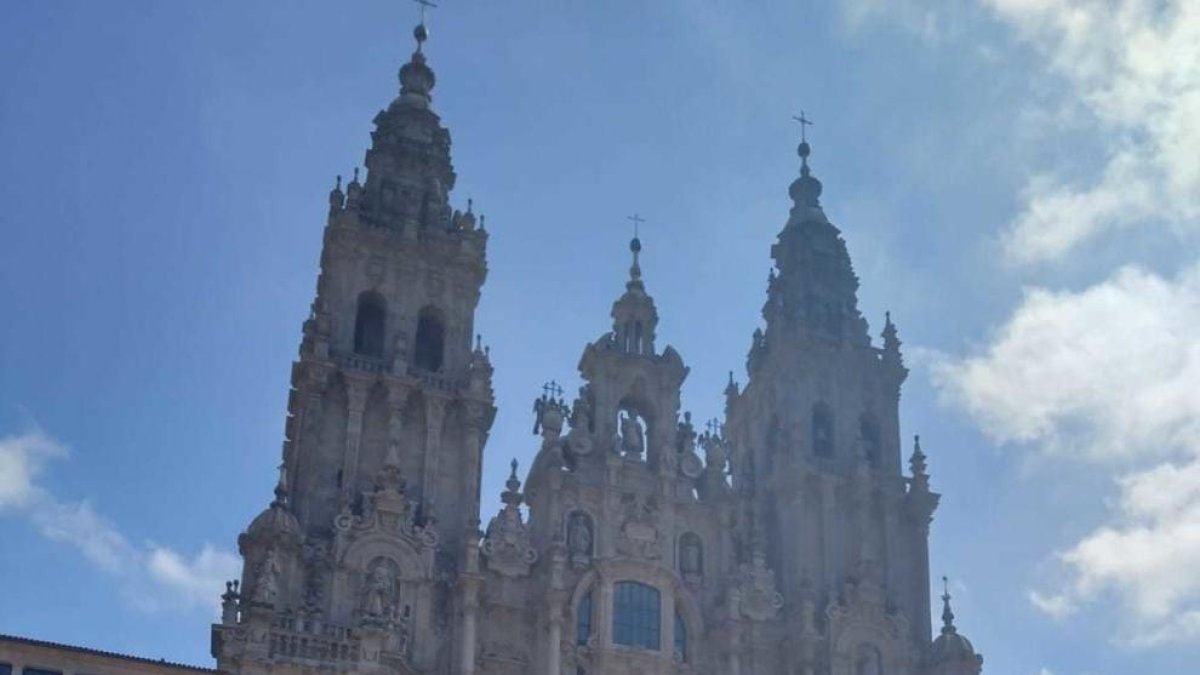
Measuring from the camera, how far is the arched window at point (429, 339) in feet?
195

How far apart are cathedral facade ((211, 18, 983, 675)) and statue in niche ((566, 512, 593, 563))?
0.08 m

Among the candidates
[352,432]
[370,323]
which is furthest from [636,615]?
[370,323]

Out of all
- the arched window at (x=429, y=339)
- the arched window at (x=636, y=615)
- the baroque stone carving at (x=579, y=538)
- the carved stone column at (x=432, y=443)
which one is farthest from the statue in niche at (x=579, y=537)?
the arched window at (x=429, y=339)

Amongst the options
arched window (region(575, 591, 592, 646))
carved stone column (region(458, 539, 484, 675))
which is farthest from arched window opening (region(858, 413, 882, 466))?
carved stone column (region(458, 539, 484, 675))

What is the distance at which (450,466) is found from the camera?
2228 inches

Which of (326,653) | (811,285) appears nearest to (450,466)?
(326,653)

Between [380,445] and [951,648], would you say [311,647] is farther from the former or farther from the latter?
[951,648]

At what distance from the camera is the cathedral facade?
172ft

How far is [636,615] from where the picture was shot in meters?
55.8

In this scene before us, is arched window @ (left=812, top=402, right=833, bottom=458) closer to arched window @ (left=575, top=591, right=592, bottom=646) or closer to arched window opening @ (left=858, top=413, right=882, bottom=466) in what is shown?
arched window opening @ (left=858, top=413, right=882, bottom=466)

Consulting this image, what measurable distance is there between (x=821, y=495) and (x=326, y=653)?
2194cm

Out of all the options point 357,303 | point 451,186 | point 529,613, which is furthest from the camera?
point 451,186

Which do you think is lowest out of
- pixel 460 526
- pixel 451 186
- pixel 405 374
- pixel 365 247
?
pixel 460 526

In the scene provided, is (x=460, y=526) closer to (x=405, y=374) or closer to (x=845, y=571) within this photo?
(x=405, y=374)
